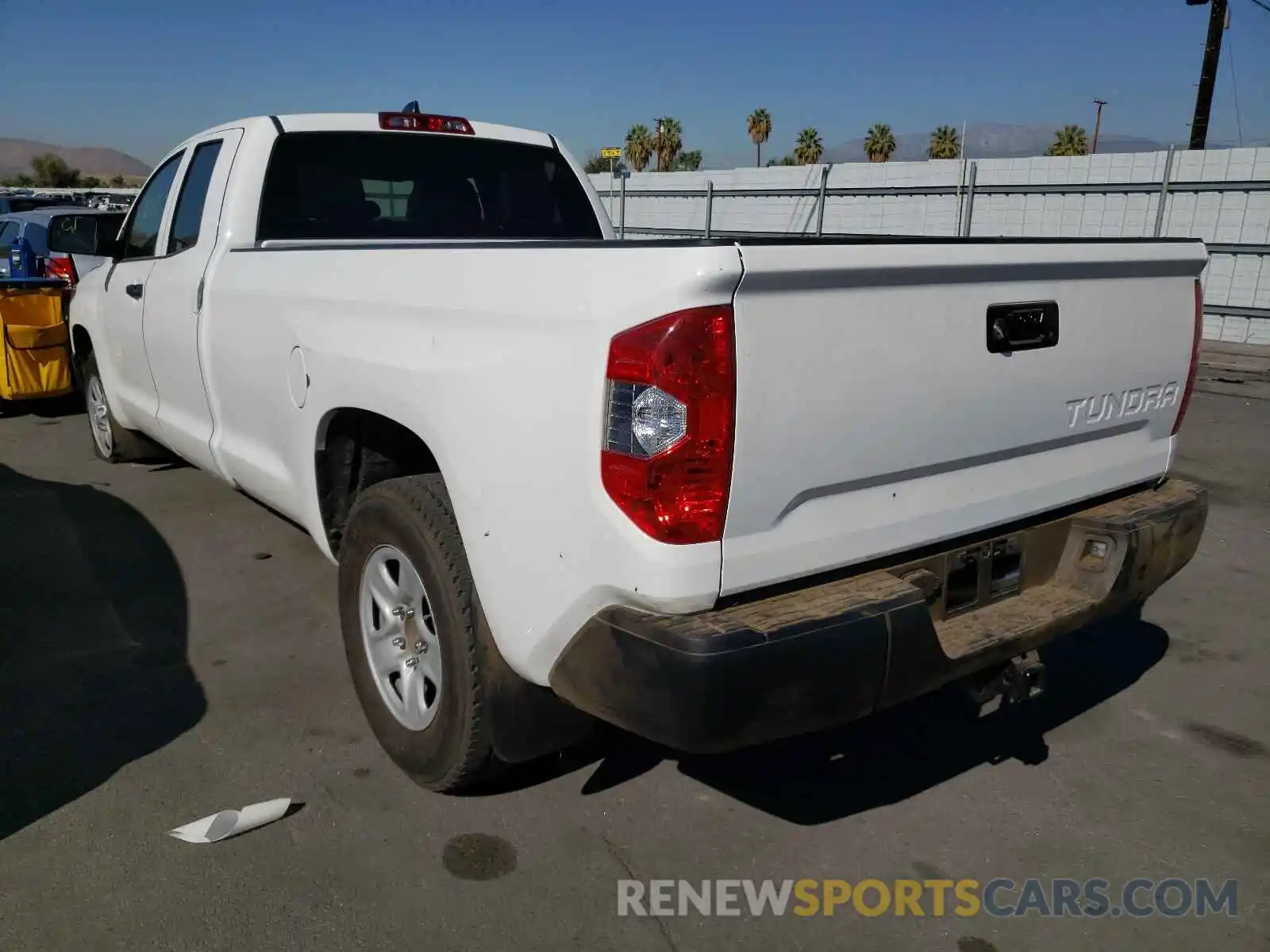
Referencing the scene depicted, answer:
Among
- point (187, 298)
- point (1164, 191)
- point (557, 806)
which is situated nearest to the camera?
point (557, 806)

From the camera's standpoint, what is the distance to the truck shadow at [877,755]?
299cm

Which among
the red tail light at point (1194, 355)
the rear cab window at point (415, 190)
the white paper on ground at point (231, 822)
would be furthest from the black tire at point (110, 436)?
the red tail light at point (1194, 355)

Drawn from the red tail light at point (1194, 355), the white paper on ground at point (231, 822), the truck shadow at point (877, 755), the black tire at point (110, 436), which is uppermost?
the red tail light at point (1194, 355)

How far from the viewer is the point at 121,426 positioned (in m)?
5.96

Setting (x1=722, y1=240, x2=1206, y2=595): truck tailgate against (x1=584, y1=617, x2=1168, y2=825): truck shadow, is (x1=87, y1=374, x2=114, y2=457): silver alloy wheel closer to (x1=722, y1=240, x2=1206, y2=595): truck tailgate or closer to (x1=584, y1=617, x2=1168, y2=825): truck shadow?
(x1=584, y1=617, x2=1168, y2=825): truck shadow

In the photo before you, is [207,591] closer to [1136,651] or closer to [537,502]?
[537,502]

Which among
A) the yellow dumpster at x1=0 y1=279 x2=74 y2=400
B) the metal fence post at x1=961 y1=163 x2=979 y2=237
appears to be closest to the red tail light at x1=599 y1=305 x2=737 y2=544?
the yellow dumpster at x1=0 y1=279 x2=74 y2=400

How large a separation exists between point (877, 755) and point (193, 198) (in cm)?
374

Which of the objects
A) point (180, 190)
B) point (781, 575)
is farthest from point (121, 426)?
point (781, 575)

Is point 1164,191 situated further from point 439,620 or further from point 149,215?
point 439,620

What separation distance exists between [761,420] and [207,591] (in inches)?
130

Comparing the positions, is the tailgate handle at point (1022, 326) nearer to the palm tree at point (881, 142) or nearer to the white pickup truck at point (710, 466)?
the white pickup truck at point (710, 466)

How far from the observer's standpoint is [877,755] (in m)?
3.21

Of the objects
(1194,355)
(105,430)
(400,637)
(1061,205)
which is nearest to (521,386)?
(400,637)
